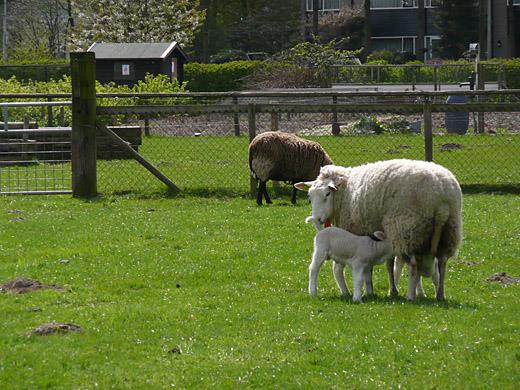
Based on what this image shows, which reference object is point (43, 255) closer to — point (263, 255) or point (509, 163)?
point (263, 255)

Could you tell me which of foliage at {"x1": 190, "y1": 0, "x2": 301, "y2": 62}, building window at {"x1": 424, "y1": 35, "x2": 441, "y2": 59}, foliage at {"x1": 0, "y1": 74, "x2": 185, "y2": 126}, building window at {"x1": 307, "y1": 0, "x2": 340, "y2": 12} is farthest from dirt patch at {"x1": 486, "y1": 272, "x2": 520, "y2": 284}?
building window at {"x1": 307, "y1": 0, "x2": 340, "y2": 12}

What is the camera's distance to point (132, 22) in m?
54.2

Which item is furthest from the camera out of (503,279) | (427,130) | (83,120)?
(427,130)

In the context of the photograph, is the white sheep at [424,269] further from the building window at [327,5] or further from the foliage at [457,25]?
the building window at [327,5]

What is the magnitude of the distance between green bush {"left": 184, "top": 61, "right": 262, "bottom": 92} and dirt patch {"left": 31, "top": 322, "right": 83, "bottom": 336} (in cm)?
4177

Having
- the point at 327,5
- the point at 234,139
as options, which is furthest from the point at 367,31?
the point at 234,139

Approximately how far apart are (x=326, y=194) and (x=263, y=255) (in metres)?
1.69

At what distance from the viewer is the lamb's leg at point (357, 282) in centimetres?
920

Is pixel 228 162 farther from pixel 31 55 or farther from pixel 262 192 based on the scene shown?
pixel 31 55

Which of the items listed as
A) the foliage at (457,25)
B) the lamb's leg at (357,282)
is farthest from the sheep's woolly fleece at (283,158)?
the foliage at (457,25)

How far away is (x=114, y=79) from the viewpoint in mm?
42406

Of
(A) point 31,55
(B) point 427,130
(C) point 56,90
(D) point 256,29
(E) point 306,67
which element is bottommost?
(B) point 427,130

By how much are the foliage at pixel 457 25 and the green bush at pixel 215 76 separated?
20.3 m

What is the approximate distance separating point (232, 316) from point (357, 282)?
4.10 feet
